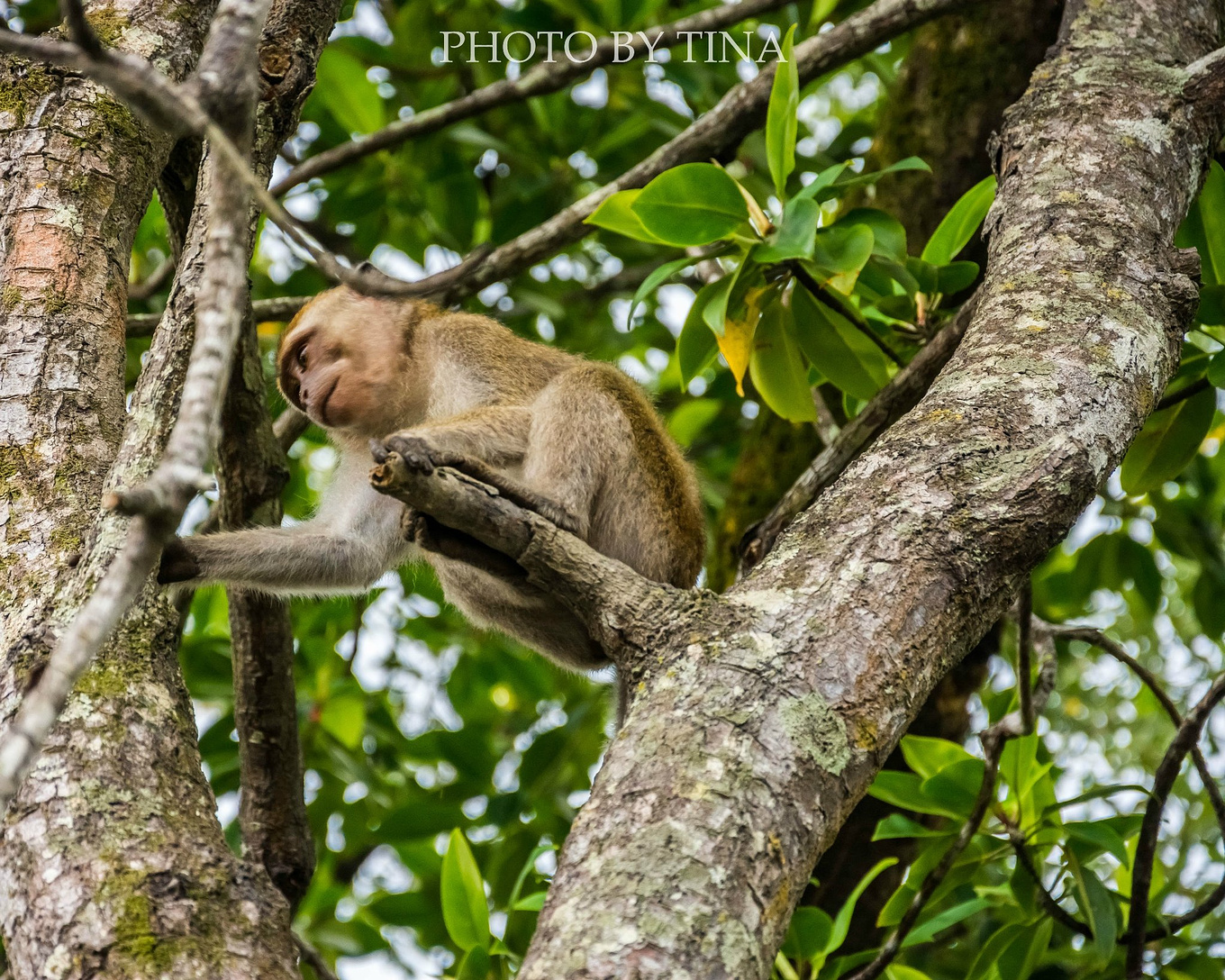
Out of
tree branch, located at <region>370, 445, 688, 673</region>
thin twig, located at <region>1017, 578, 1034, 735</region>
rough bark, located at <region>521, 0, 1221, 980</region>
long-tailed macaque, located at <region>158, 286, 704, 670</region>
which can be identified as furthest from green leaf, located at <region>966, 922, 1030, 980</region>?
tree branch, located at <region>370, 445, 688, 673</region>

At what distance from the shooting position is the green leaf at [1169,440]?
3.88m

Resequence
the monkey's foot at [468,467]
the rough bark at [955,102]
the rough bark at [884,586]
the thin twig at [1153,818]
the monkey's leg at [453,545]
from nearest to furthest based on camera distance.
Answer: the rough bark at [884,586]
the monkey's foot at [468,467]
the monkey's leg at [453,545]
the thin twig at [1153,818]
the rough bark at [955,102]

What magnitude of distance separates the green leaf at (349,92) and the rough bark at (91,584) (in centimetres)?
192

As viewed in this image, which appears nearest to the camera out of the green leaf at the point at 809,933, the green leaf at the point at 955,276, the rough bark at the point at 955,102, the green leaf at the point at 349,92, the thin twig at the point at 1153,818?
the thin twig at the point at 1153,818

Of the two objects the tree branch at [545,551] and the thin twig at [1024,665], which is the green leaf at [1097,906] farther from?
the tree branch at [545,551]

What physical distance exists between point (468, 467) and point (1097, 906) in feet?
7.55

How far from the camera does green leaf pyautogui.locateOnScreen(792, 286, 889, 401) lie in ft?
12.3

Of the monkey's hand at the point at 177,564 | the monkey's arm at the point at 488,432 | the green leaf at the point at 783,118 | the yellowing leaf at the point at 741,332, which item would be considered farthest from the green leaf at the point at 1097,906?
the monkey's hand at the point at 177,564

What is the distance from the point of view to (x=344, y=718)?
549 cm

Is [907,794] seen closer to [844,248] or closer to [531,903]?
[531,903]

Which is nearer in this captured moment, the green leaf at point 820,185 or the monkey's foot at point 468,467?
the monkey's foot at point 468,467

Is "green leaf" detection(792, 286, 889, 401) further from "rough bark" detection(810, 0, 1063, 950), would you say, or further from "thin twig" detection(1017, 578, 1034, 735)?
"rough bark" detection(810, 0, 1063, 950)

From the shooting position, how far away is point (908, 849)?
4.81 metres

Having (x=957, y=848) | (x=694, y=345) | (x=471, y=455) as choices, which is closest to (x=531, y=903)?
(x=957, y=848)
